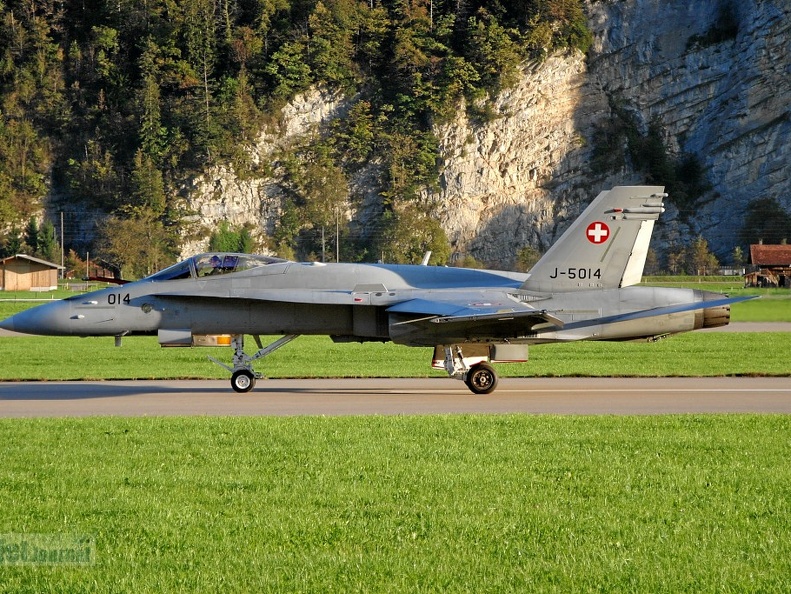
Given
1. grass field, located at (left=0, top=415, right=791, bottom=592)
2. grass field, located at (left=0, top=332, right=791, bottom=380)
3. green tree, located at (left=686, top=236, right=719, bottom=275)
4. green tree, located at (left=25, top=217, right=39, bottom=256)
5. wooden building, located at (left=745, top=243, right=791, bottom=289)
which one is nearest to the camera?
grass field, located at (left=0, top=415, right=791, bottom=592)

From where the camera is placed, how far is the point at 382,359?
90.9 ft

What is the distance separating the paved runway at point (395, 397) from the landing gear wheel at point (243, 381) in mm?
236

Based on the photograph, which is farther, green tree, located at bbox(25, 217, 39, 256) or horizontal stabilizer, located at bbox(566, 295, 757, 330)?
green tree, located at bbox(25, 217, 39, 256)

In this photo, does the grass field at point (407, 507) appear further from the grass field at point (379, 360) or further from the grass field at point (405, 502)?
the grass field at point (379, 360)

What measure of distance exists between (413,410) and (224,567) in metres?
9.47

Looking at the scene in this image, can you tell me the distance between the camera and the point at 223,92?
110938 millimetres

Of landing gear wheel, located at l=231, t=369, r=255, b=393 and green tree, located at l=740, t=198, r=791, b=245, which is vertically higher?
green tree, located at l=740, t=198, r=791, b=245

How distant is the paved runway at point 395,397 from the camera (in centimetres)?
1638

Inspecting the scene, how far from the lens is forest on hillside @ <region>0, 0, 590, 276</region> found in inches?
3949

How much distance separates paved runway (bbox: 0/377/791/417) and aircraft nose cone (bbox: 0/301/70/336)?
112 centimetres

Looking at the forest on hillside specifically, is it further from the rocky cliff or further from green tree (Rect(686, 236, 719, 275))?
green tree (Rect(686, 236, 719, 275))

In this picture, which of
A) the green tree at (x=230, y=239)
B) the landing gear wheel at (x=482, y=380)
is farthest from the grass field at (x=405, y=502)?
the green tree at (x=230, y=239)

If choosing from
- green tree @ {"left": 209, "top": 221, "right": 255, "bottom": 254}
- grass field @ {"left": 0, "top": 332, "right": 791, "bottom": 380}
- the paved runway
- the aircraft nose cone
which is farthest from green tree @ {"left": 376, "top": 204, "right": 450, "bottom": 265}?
the aircraft nose cone

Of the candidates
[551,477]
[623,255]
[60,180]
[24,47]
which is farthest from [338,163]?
[551,477]
